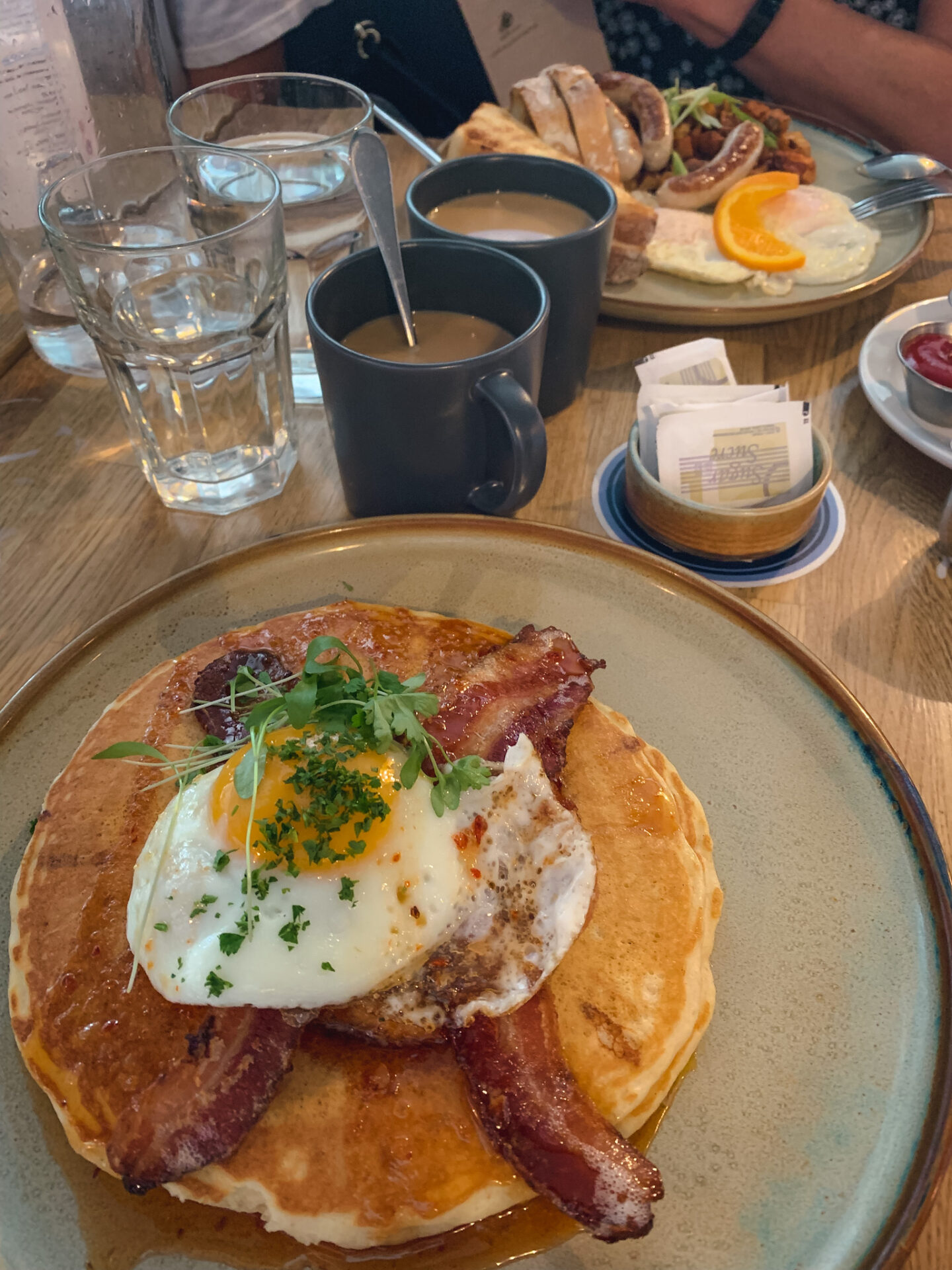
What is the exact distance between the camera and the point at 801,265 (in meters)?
2.43

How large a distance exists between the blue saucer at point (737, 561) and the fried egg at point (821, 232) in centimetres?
82

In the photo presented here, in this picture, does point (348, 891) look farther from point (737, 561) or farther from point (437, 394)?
point (737, 561)

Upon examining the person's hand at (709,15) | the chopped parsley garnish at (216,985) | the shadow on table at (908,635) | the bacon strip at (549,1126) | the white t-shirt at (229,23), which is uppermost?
the white t-shirt at (229,23)

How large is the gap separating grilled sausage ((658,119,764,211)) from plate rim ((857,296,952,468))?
74 cm

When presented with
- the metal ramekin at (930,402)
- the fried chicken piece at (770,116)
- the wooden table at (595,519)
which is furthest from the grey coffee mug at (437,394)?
the fried chicken piece at (770,116)

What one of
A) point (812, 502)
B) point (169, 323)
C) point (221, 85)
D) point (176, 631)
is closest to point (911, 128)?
point (812, 502)

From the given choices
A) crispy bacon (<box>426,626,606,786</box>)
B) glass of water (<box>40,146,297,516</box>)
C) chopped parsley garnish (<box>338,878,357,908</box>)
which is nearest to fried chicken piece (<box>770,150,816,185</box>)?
glass of water (<box>40,146,297,516</box>)

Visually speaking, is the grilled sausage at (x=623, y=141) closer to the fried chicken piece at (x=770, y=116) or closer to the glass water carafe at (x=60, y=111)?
the fried chicken piece at (x=770, y=116)

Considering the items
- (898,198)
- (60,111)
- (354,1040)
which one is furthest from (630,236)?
(354,1040)

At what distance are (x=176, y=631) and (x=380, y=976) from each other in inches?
32.4

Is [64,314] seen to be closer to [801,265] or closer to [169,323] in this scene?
[169,323]

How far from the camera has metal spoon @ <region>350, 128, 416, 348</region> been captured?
5.90ft

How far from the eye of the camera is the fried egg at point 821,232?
8.00ft

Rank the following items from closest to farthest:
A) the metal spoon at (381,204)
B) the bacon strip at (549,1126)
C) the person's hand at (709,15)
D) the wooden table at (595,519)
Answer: the bacon strip at (549,1126)
the wooden table at (595,519)
the metal spoon at (381,204)
the person's hand at (709,15)
